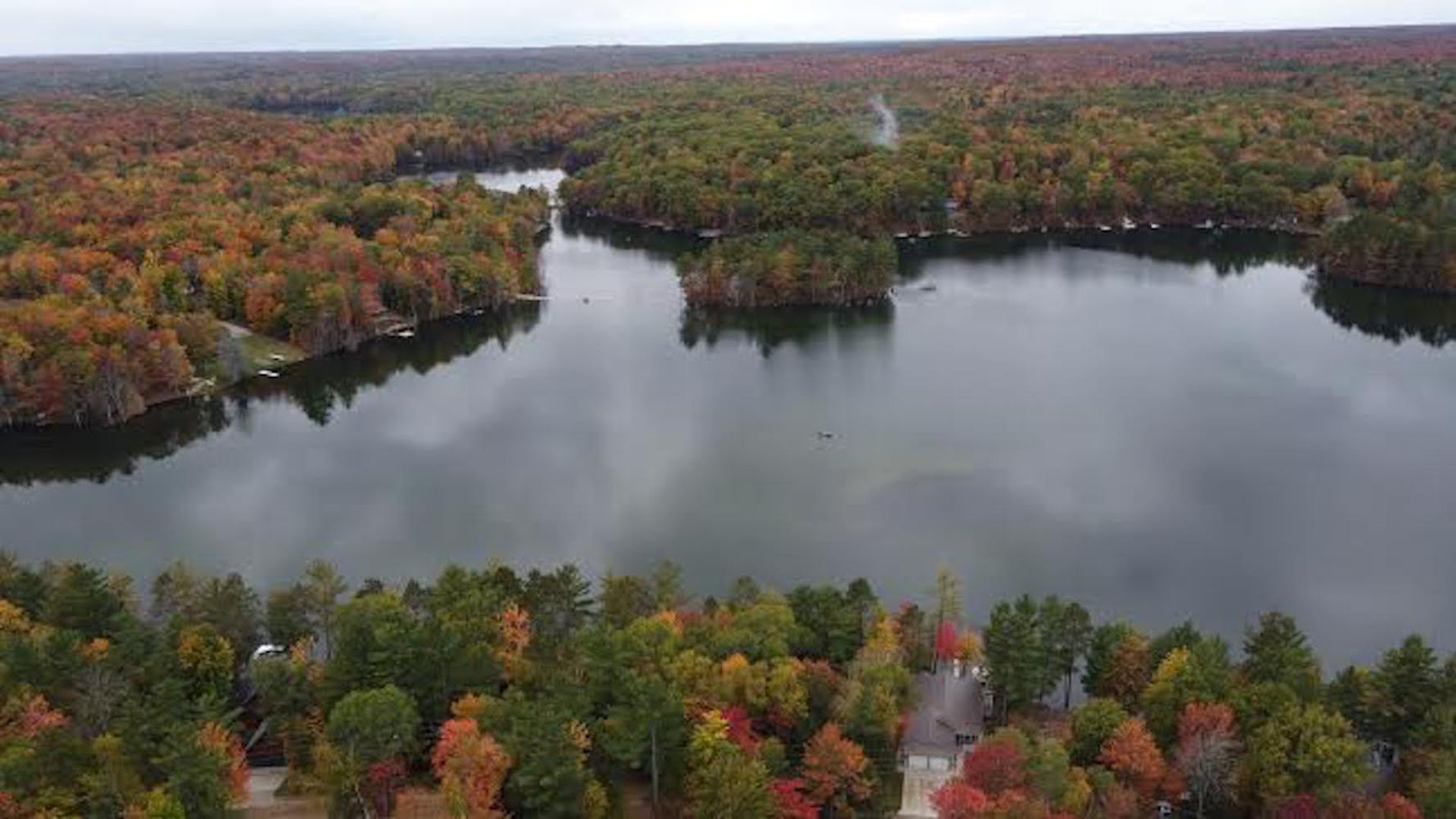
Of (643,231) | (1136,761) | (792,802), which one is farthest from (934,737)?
(643,231)

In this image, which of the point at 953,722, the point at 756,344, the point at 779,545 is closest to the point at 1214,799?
the point at 953,722

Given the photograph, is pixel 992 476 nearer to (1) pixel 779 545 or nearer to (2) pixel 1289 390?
(1) pixel 779 545

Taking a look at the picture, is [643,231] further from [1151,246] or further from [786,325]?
[1151,246]

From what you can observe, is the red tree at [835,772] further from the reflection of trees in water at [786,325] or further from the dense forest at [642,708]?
the reflection of trees in water at [786,325]

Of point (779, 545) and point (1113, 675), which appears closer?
point (1113, 675)

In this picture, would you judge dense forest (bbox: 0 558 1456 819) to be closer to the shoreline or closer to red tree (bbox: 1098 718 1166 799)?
red tree (bbox: 1098 718 1166 799)

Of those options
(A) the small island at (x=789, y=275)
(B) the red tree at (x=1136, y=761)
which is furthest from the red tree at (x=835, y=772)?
(A) the small island at (x=789, y=275)
